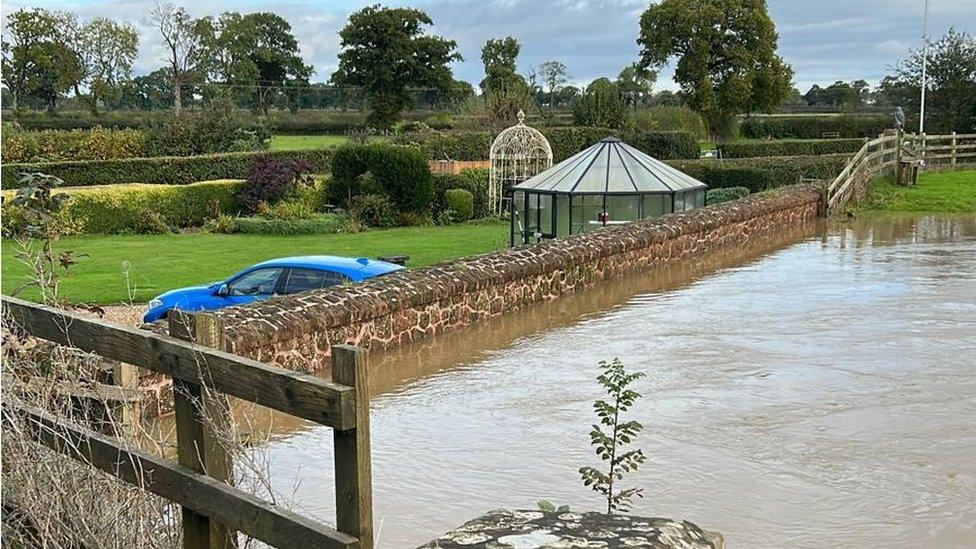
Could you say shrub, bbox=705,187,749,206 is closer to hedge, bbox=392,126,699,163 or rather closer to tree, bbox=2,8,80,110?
hedge, bbox=392,126,699,163

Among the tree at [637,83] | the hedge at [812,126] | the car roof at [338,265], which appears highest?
the tree at [637,83]

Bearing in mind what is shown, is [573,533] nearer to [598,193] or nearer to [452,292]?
[452,292]

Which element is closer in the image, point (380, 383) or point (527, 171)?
point (380, 383)

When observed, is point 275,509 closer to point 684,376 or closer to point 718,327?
point 684,376

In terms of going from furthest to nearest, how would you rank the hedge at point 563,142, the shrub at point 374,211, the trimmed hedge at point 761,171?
1. the hedge at point 563,142
2. the trimmed hedge at point 761,171
3. the shrub at point 374,211

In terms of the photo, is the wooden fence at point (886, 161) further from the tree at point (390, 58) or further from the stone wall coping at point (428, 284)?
the tree at point (390, 58)

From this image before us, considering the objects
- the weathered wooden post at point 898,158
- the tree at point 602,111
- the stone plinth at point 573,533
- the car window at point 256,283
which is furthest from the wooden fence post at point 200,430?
the tree at point 602,111

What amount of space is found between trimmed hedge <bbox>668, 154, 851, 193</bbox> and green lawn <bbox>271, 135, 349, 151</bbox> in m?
21.9

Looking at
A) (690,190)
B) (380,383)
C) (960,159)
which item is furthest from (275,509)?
(960,159)

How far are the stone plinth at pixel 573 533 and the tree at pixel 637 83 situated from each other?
2518 inches

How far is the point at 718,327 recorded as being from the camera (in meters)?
13.8

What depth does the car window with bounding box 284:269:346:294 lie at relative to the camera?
13.0 meters

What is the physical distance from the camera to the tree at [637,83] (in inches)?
2670

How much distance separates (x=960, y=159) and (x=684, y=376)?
3125 cm
